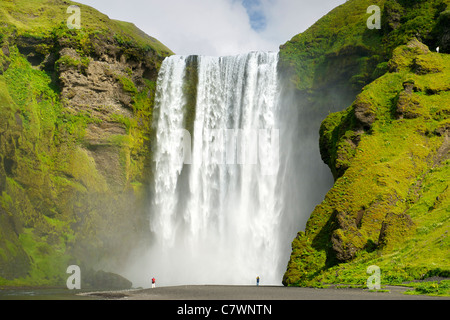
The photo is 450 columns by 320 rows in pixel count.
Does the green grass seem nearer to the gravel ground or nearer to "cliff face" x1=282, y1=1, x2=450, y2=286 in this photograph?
"cliff face" x1=282, y1=1, x2=450, y2=286

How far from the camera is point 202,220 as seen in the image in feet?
185

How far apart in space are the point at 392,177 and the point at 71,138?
3642 centimetres

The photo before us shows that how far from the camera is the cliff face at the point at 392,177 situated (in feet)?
89.9

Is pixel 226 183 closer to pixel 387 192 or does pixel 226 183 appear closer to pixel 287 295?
pixel 387 192

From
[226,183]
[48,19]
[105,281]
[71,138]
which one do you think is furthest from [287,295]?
[48,19]

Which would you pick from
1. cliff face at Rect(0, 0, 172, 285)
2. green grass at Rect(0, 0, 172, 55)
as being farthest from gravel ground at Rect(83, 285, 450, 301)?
green grass at Rect(0, 0, 172, 55)

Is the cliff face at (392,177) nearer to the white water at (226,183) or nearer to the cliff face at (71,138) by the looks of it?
the white water at (226,183)

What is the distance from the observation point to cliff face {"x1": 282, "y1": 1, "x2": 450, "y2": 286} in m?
27.4

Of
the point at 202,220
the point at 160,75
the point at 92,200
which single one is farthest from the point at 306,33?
the point at 92,200

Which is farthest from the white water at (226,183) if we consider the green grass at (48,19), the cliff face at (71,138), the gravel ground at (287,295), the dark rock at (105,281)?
the gravel ground at (287,295)

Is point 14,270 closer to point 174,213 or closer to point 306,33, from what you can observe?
point 174,213

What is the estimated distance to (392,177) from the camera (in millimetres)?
33062

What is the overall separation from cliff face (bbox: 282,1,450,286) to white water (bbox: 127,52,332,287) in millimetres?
13028

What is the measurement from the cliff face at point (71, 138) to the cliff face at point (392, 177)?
25.6 metres
